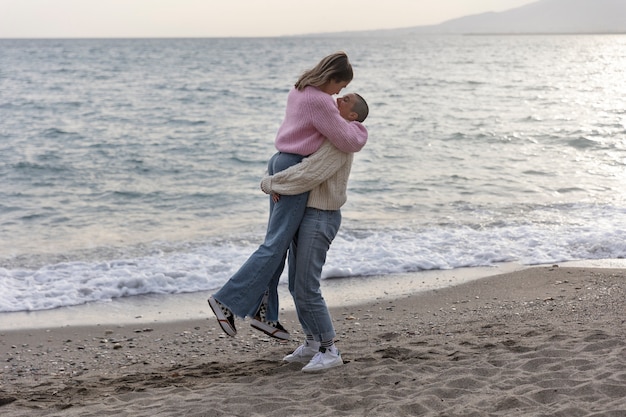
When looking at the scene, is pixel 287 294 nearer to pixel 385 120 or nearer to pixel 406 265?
pixel 406 265

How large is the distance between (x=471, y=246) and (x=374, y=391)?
518cm

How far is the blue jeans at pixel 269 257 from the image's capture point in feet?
15.3

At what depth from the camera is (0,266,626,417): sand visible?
13.7 feet

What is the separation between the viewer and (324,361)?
490 cm

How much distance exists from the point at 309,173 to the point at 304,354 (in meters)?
1.30

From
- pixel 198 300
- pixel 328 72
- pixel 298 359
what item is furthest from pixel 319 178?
pixel 198 300

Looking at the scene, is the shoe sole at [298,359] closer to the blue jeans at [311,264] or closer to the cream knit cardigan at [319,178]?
the blue jeans at [311,264]

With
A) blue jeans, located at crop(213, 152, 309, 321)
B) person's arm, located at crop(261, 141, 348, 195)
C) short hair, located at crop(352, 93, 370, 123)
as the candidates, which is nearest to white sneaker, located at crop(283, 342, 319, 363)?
blue jeans, located at crop(213, 152, 309, 321)

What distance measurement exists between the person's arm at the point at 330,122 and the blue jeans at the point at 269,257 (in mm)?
259

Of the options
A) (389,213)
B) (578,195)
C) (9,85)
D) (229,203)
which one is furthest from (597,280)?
(9,85)

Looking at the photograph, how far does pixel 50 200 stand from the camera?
13.0 meters

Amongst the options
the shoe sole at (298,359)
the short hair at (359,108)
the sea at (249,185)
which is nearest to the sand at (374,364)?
the shoe sole at (298,359)

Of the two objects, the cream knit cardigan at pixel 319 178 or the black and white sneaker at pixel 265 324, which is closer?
the cream knit cardigan at pixel 319 178

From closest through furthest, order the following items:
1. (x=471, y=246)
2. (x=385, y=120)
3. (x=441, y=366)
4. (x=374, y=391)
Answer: (x=374, y=391) → (x=441, y=366) → (x=471, y=246) → (x=385, y=120)
